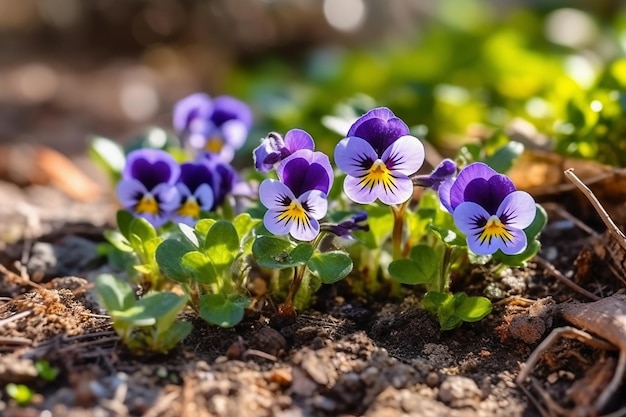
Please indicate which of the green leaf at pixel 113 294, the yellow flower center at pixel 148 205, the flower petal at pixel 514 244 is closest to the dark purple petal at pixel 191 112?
the yellow flower center at pixel 148 205

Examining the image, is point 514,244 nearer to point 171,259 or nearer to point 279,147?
point 279,147

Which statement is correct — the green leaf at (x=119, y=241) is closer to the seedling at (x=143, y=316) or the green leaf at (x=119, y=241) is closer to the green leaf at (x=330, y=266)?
the seedling at (x=143, y=316)

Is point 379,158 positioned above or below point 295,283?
above

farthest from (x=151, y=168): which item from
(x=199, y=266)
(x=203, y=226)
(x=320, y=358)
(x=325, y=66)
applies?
(x=325, y=66)

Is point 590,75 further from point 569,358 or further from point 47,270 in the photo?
point 47,270

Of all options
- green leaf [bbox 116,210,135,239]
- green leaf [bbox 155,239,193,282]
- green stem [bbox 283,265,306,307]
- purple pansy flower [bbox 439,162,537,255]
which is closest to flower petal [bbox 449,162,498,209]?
purple pansy flower [bbox 439,162,537,255]

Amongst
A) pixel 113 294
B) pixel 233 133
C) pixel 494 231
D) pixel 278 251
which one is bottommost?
pixel 113 294

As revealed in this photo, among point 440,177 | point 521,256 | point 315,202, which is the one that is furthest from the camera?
point 521,256
